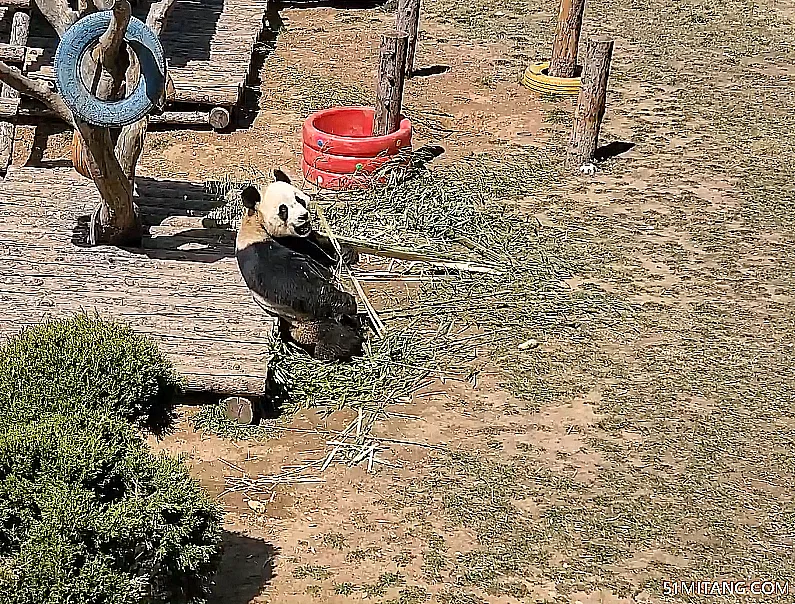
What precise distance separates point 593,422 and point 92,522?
3.37 m

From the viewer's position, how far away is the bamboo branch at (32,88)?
287 inches

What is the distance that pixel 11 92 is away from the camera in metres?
10.6

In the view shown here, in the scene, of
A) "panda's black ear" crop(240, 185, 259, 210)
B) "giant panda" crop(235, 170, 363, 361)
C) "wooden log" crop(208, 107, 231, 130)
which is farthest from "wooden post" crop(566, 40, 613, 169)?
"panda's black ear" crop(240, 185, 259, 210)

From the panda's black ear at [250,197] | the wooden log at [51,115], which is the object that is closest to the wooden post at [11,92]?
the wooden log at [51,115]

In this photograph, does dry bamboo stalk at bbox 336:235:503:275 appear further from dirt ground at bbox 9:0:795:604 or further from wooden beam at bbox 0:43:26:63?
wooden beam at bbox 0:43:26:63

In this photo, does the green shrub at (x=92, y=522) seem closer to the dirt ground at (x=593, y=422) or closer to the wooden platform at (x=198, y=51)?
the dirt ground at (x=593, y=422)

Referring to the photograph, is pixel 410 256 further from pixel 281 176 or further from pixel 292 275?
pixel 292 275

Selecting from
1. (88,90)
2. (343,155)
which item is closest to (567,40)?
(343,155)

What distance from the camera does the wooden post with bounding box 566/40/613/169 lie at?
10.1 meters

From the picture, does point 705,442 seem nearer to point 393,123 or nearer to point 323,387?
point 323,387

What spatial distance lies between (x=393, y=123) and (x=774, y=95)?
4.60 meters

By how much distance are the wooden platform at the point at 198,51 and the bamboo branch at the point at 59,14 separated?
2.83 m

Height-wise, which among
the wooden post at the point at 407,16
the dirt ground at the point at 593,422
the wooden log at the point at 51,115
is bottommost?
the dirt ground at the point at 593,422

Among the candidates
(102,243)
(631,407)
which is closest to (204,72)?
(102,243)
